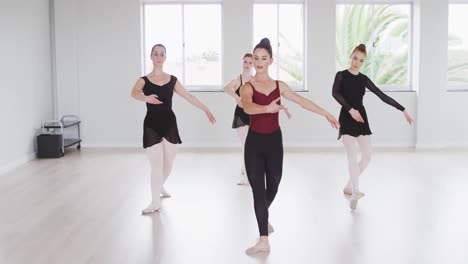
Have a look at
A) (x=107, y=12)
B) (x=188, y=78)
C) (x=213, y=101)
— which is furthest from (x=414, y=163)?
(x=107, y=12)

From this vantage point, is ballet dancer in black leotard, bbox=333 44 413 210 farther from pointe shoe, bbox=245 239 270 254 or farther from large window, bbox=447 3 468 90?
large window, bbox=447 3 468 90

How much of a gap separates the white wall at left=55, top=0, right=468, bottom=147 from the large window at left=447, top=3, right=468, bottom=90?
42 centimetres

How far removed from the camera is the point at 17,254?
457 centimetres

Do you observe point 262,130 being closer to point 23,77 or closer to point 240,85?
point 240,85

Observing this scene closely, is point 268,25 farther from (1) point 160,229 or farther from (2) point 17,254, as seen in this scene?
(2) point 17,254

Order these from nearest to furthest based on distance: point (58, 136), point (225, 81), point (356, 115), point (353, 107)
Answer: point (356, 115), point (353, 107), point (58, 136), point (225, 81)

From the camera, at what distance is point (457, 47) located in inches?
425

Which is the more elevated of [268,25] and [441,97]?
[268,25]

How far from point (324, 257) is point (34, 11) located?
6935mm

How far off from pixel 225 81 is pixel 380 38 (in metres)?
2.82

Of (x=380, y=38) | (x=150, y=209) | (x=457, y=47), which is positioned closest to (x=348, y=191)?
(x=150, y=209)

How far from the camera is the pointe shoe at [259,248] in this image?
4540 mm

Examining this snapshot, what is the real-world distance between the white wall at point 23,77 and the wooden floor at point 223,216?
1.52 ft

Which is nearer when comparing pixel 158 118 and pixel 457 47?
pixel 158 118
